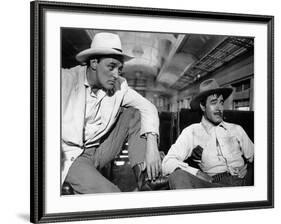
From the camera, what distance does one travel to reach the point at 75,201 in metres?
2.29

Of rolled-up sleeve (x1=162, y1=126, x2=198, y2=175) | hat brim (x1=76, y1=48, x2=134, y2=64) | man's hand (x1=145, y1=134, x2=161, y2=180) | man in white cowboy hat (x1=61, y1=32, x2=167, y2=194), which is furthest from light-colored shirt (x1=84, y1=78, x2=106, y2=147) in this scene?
rolled-up sleeve (x1=162, y1=126, x2=198, y2=175)

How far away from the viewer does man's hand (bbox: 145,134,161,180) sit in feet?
7.90

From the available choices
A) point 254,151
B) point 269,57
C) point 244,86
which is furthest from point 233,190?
point 269,57

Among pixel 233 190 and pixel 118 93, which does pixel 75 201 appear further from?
pixel 233 190

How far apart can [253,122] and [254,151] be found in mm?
142

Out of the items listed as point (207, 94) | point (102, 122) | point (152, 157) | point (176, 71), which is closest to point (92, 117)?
point (102, 122)

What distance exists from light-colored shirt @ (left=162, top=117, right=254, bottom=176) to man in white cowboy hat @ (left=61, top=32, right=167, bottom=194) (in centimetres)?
10

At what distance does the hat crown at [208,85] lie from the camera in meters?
2.51

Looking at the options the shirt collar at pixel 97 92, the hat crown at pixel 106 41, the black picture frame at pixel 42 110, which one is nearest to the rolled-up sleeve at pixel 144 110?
the shirt collar at pixel 97 92

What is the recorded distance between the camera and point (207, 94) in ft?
8.27

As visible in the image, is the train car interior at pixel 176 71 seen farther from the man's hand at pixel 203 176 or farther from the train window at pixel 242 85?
the man's hand at pixel 203 176

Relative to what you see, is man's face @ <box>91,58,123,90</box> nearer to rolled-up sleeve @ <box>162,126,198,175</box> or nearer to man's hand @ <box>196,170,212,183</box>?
rolled-up sleeve @ <box>162,126,198,175</box>

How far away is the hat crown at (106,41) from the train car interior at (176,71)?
0.02 metres

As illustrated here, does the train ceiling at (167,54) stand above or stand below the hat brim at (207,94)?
above
